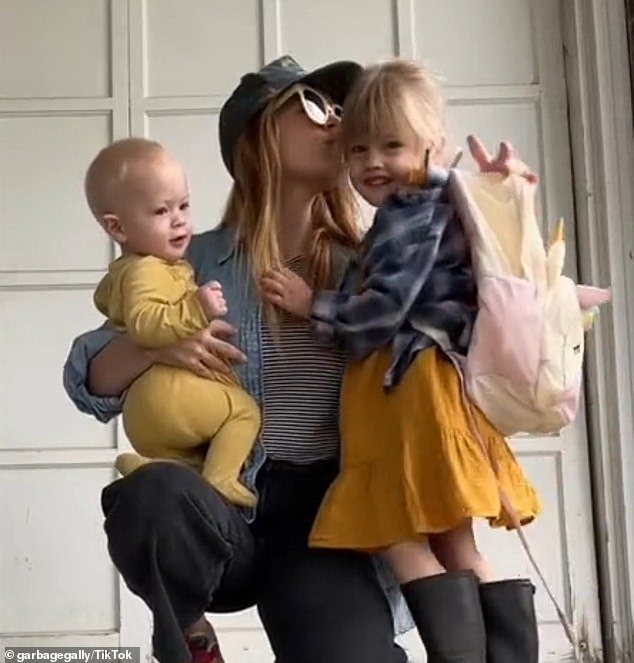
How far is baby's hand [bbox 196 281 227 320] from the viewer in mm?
1221

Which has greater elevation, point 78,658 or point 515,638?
point 515,638

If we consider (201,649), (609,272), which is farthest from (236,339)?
(609,272)

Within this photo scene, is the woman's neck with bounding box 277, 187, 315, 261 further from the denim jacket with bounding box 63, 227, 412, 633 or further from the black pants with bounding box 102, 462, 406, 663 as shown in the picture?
the black pants with bounding box 102, 462, 406, 663

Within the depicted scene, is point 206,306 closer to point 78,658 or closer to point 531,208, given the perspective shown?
point 531,208

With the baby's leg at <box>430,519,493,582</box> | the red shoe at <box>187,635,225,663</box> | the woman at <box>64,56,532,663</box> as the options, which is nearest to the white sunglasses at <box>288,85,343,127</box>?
the woman at <box>64,56,532,663</box>

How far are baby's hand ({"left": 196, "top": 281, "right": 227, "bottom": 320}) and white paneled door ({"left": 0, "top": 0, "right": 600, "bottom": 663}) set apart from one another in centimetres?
136

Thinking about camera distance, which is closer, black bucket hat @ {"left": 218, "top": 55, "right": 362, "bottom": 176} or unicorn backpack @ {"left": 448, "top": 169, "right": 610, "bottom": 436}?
unicorn backpack @ {"left": 448, "top": 169, "right": 610, "bottom": 436}

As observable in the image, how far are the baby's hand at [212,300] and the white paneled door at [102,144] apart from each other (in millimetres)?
1360

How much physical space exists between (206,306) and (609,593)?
5.09ft

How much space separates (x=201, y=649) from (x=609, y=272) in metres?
1.47

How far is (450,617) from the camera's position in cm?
108

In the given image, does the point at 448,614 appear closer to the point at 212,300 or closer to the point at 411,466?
the point at 411,466

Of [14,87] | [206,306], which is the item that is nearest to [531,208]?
[206,306]

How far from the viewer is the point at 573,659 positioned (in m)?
2.50
